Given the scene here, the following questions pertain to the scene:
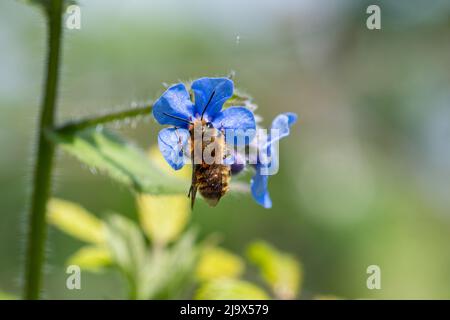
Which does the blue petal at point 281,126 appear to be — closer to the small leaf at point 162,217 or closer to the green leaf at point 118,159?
the green leaf at point 118,159

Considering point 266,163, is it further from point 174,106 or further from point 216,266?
point 216,266

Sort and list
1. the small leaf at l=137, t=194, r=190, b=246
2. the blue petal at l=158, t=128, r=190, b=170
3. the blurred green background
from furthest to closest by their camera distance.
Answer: the blurred green background, the small leaf at l=137, t=194, r=190, b=246, the blue petal at l=158, t=128, r=190, b=170

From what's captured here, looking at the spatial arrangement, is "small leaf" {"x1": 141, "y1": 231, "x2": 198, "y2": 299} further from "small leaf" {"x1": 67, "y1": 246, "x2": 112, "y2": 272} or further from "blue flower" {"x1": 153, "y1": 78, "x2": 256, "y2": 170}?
"blue flower" {"x1": 153, "y1": 78, "x2": 256, "y2": 170}

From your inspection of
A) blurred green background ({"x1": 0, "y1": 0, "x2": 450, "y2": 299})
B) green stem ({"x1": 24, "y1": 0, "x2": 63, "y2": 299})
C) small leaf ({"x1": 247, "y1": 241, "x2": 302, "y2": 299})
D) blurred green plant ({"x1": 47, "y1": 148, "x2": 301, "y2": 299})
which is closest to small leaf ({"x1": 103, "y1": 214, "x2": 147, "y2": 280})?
blurred green plant ({"x1": 47, "y1": 148, "x2": 301, "y2": 299})

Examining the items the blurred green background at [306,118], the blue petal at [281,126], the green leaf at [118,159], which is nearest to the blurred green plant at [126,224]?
the green leaf at [118,159]

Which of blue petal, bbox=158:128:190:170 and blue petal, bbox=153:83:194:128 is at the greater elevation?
blue petal, bbox=153:83:194:128

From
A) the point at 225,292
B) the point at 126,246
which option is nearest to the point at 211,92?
the point at 225,292

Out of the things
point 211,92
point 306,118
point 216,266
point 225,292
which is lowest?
point 225,292
